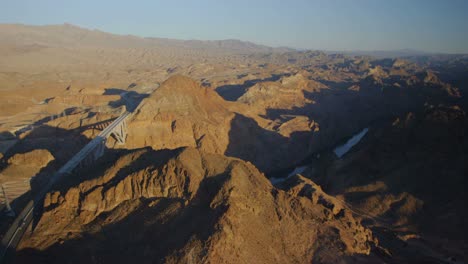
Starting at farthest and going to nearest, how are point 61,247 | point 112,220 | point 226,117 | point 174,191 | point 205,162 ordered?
point 226,117
point 205,162
point 174,191
point 112,220
point 61,247

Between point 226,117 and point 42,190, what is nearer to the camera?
point 42,190

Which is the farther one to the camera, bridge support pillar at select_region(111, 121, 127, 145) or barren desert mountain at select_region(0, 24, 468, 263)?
bridge support pillar at select_region(111, 121, 127, 145)

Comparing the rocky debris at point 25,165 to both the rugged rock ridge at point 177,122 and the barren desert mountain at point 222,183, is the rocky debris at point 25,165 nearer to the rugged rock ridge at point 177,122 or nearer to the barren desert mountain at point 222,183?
the barren desert mountain at point 222,183

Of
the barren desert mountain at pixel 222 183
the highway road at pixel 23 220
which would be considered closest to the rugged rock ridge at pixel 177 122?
the barren desert mountain at pixel 222 183

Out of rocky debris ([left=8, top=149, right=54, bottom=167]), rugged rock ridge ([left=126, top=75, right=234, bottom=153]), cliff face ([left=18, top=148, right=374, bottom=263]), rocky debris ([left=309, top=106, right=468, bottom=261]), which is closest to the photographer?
cliff face ([left=18, top=148, right=374, bottom=263])

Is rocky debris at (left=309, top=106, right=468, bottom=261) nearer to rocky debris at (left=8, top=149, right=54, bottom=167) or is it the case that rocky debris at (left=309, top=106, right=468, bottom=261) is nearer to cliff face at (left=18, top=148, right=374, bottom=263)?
cliff face at (left=18, top=148, right=374, bottom=263)

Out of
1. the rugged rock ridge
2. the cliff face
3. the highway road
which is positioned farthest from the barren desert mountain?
the highway road

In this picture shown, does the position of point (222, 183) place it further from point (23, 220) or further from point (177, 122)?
point (177, 122)

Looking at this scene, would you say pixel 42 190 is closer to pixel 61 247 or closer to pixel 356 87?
pixel 61 247

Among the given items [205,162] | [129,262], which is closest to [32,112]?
[205,162]
